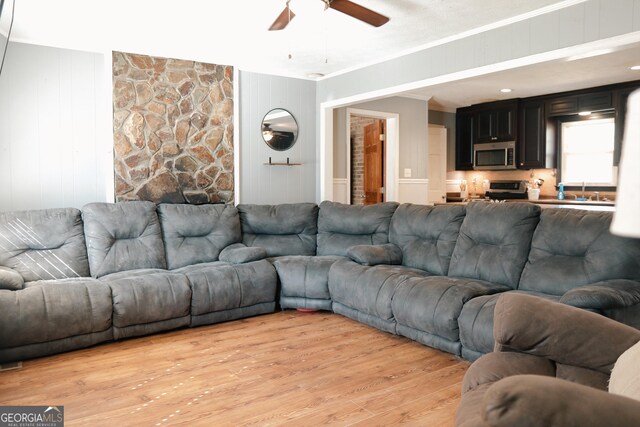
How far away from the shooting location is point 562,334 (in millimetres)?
1688

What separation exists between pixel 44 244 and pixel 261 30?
260 cm

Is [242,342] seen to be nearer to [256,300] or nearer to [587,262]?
[256,300]

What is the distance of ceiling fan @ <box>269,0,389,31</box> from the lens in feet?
9.90

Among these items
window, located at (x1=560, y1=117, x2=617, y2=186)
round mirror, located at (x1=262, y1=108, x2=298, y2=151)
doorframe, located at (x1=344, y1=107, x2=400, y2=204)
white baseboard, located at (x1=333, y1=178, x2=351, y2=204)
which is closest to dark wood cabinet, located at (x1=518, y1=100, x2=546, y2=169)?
window, located at (x1=560, y1=117, x2=617, y2=186)

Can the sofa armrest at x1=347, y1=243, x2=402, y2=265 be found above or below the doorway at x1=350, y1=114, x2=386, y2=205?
below

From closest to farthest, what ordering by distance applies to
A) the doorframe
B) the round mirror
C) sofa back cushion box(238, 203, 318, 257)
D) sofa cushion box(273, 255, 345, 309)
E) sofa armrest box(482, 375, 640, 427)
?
1. sofa armrest box(482, 375, 640, 427)
2. sofa cushion box(273, 255, 345, 309)
3. sofa back cushion box(238, 203, 318, 257)
4. the round mirror
5. the doorframe

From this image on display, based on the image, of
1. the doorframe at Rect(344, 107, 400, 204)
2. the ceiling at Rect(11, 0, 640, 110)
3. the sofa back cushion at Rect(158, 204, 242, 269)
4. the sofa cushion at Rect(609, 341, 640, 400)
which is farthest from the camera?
the doorframe at Rect(344, 107, 400, 204)

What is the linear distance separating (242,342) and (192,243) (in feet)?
4.44

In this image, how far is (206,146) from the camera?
207 inches

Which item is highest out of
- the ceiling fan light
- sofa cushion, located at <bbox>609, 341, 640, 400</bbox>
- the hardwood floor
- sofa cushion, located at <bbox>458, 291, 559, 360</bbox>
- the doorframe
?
the ceiling fan light

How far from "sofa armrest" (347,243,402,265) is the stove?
13.8 ft

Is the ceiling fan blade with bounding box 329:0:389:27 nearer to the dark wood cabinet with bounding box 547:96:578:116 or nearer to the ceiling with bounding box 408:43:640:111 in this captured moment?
the ceiling with bounding box 408:43:640:111

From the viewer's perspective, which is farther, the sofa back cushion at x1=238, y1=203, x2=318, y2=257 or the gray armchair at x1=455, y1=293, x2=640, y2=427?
the sofa back cushion at x1=238, y1=203, x2=318, y2=257

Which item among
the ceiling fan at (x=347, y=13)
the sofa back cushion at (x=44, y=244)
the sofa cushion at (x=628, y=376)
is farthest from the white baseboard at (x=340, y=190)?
the sofa cushion at (x=628, y=376)
